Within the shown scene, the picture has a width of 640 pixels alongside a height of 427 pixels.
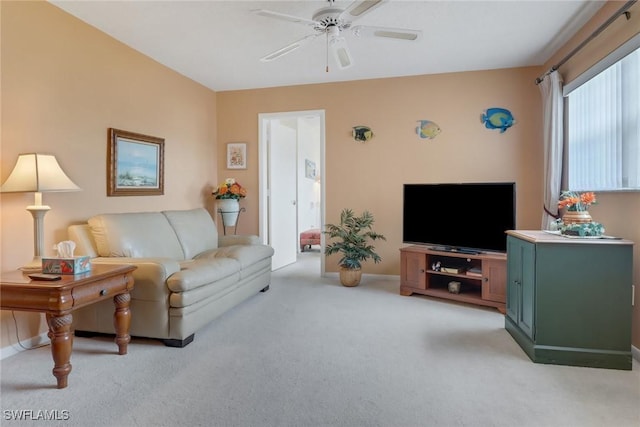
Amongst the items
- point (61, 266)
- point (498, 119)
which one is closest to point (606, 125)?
point (498, 119)

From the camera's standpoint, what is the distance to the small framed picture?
493cm

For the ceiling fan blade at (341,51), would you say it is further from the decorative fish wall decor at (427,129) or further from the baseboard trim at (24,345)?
the baseboard trim at (24,345)

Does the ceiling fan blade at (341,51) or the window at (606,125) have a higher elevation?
the ceiling fan blade at (341,51)

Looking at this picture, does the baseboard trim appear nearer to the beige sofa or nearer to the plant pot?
the beige sofa

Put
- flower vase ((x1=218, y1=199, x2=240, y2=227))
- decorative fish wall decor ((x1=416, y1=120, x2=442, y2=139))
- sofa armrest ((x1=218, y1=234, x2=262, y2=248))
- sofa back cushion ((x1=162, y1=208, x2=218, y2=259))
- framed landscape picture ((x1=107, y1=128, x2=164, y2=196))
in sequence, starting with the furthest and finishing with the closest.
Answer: flower vase ((x1=218, y1=199, x2=240, y2=227)) → decorative fish wall decor ((x1=416, y1=120, x2=442, y2=139)) → sofa armrest ((x1=218, y1=234, x2=262, y2=248)) → sofa back cushion ((x1=162, y1=208, x2=218, y2=259)) → framed landscape picture ((x1=107, y1=128, x2=164, y2=196))

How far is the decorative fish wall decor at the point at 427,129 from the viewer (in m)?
4.27

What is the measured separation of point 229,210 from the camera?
14.7 feet

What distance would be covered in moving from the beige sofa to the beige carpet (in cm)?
15

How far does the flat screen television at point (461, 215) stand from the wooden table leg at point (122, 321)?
286 centimetres

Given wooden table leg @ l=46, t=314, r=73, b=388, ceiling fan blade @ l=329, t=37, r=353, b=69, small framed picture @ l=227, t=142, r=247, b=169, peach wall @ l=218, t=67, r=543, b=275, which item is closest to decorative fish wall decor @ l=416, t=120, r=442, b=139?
peach wall @ l=218, t=67, r=543, b=275

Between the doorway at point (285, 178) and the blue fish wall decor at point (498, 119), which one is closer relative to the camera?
the blue fish wall decor at point (498, 119)

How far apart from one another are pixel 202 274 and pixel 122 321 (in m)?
0.60

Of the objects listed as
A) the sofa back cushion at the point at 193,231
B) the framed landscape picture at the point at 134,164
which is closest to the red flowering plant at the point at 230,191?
the sofa back cushion at the point at 193,231

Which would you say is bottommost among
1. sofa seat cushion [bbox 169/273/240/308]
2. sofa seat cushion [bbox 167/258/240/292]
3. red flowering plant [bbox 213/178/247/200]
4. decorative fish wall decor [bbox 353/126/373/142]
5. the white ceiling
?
sofa seat cushion [bbox 169/273/240/308]
